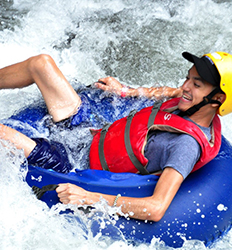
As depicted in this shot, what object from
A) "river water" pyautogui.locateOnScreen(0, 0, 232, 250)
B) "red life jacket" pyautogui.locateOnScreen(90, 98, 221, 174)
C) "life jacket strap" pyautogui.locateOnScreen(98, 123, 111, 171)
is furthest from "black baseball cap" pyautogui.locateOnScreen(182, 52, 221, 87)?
"river water" pyautogui.locateOnScreen(0, 0, 232, 250)

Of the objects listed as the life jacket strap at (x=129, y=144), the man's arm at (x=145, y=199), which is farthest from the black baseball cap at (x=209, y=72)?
the man's arm at (x=145, y=199)

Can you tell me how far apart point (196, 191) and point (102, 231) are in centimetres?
53

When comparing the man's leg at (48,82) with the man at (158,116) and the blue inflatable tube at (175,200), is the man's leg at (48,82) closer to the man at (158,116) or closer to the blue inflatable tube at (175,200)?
the man at (158,116)

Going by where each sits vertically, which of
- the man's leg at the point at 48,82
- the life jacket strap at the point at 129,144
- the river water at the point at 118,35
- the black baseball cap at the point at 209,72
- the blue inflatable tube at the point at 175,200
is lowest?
the river water at the point at 118,35

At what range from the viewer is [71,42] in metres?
4.32

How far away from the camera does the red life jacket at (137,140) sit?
212 centimetres

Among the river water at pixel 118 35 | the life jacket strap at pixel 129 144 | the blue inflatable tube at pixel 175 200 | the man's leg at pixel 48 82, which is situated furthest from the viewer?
the river water at pixel 118 35

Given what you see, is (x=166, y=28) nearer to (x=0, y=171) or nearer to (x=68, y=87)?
(x=68, y=87)

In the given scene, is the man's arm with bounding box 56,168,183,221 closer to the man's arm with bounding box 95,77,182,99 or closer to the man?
the man

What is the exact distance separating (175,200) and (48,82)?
1038 millimetres

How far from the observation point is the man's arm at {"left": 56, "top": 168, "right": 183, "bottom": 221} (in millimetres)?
1918

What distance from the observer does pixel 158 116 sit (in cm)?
228

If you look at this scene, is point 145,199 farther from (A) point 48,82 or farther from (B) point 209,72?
(A) point 48,82

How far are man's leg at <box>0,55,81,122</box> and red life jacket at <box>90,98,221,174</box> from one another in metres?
0.30
